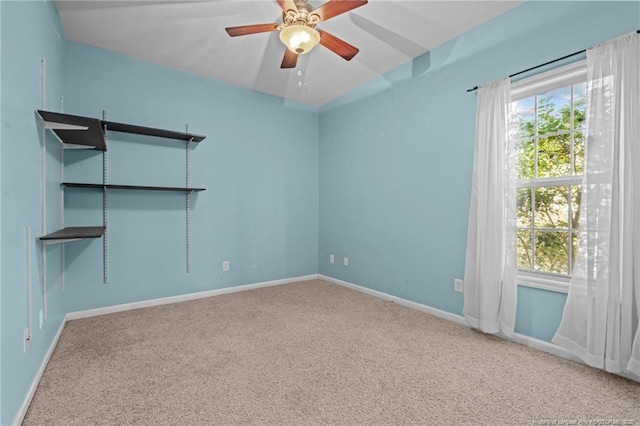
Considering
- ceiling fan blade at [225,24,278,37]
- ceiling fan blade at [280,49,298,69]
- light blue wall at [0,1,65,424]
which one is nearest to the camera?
light blue wall at [0,1,65,424]

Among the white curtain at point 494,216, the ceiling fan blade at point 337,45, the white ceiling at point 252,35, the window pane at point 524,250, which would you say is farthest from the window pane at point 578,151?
the ceiling fan blade at point 337,45

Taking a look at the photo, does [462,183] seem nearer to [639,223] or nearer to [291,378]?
[639,223]

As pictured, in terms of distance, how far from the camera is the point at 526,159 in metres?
2.53

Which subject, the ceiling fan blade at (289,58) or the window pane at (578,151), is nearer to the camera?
the window pane at (578,151)

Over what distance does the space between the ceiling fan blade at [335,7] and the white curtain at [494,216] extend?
1.42m

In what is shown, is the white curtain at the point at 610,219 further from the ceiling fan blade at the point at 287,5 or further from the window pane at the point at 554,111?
the ceiling fan blade at the point at 287,5

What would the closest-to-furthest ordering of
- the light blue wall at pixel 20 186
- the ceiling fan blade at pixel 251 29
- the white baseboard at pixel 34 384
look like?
the light blue wall at pixel 20 186, the white baseboard at pixel 34 384, the ceiling fan blade at pixel 251 29

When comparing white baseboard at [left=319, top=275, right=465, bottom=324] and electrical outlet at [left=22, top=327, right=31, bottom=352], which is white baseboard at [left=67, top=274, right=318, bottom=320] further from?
electrical outlet at [left=22, top=327, right=31, bottom=352]

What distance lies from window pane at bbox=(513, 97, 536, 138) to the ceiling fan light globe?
1723mm

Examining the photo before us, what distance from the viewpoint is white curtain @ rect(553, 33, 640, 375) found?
1858mm

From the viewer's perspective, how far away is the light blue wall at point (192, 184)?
118 inches

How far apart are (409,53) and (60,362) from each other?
3.88 m

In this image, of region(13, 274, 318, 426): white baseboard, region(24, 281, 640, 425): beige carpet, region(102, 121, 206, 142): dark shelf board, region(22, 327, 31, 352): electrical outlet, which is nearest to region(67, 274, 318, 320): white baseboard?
region(13, 274, 318, 426): white baseboard

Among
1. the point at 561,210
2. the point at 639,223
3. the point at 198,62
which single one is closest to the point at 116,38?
the point at 198,62
